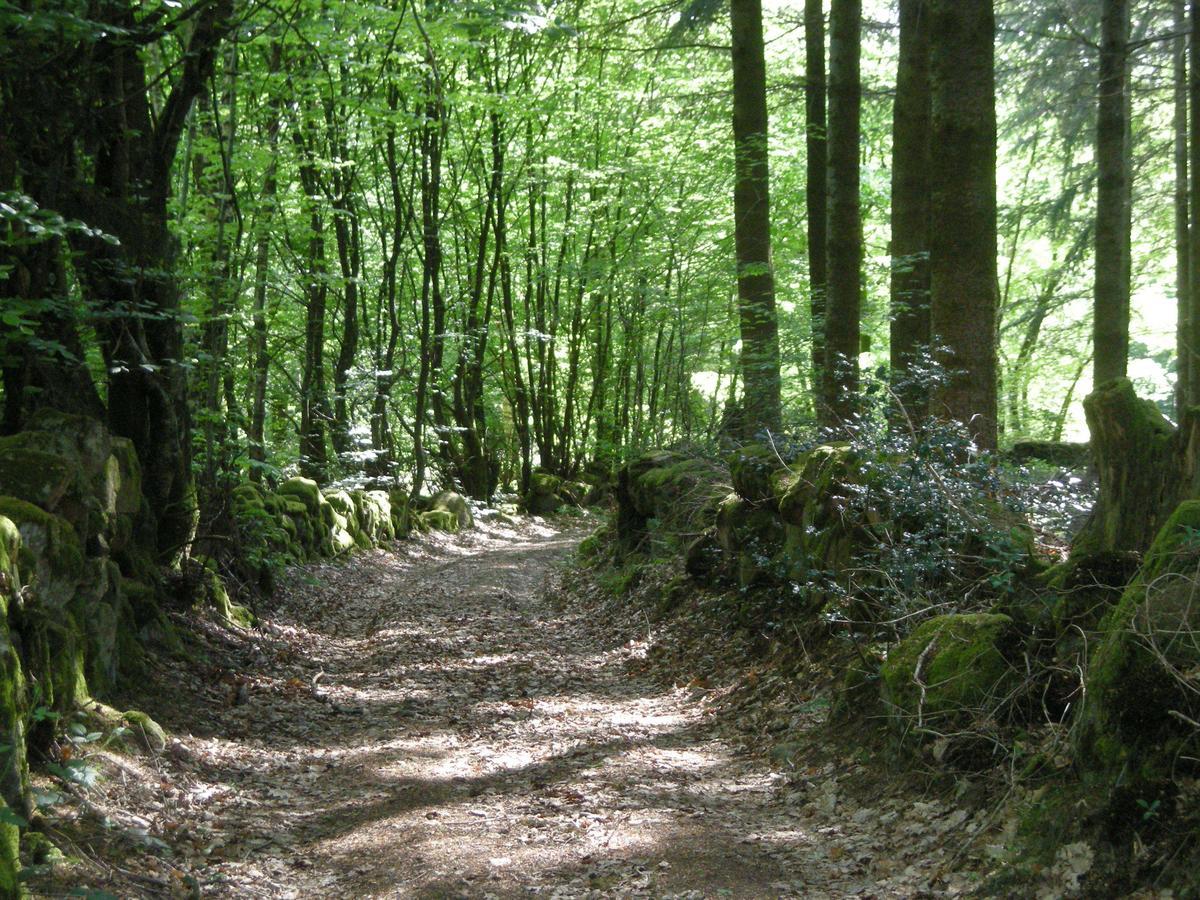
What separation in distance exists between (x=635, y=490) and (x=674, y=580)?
10.0ft

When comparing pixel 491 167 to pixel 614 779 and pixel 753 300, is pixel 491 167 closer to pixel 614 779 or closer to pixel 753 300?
pixel 753 300

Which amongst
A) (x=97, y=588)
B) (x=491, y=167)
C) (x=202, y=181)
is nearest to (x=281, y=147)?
(x=202, y=181)

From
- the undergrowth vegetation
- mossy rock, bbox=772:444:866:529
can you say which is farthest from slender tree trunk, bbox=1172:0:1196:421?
mossy rock, bbox=772:444:866:529

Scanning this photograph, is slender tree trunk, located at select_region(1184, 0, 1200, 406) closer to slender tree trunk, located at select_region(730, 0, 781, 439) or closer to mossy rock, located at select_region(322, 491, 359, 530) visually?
slender tree trunk, located at select_region(730, 0, 781, 439)

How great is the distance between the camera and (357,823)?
5.30 metres

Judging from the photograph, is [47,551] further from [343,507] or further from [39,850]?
[343,507]

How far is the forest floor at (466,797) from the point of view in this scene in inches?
175

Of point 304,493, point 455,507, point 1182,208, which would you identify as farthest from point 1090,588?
point 455,507

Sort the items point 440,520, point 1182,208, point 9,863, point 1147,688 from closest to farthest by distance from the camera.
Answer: point 9,863 < point 1147,688 < point 1182,208 < point 440,520

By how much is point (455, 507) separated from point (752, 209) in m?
12.1

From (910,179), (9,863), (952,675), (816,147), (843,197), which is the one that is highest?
(816,147)

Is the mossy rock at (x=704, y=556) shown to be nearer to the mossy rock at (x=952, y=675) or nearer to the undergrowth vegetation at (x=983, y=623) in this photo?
the undergrowth vegetation at (x=983, y=623)

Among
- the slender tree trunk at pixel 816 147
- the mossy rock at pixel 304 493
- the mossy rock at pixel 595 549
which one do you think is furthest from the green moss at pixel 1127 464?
the mossy rock at pixel 304 493

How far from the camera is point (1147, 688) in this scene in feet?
12.3
